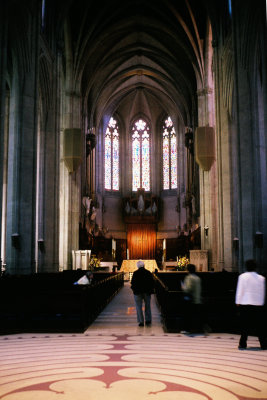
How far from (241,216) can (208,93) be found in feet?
51.3

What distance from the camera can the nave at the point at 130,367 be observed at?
15.5 ft

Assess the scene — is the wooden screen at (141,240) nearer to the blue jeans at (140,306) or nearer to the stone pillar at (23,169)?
the stone pillar at (23,169)

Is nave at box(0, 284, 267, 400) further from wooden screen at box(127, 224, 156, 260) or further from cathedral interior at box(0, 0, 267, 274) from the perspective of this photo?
wooden screen at box(127, 224, 156, 260)

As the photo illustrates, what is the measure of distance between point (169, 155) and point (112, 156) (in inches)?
225

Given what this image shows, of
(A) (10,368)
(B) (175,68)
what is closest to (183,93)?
(B) (175,68)

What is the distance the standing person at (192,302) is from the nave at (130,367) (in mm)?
415

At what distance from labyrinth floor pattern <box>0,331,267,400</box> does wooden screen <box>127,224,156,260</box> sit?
115ft

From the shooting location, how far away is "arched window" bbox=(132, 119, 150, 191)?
4662cm

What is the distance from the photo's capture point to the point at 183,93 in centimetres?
3847

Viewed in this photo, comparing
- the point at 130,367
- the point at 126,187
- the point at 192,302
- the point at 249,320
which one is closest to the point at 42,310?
the point at 192,302

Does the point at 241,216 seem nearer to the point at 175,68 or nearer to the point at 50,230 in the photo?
the point at 50,230

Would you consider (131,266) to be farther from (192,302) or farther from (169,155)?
(192,302)

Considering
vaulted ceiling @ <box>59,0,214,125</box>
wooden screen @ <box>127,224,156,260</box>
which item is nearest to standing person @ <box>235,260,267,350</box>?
vaulted ceiling @ <box>59,0,214,125</box>

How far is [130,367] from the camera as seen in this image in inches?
236
